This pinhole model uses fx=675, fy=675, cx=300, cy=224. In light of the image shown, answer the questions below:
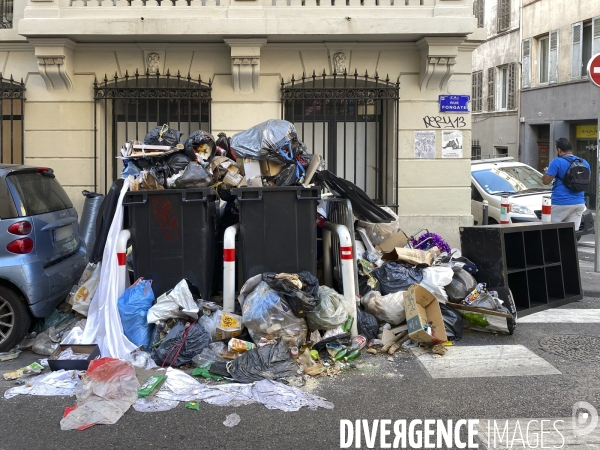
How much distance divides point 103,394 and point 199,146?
111 inches

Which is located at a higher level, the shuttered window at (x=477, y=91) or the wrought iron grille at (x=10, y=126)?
the shuttered window at (x=477, y=91)

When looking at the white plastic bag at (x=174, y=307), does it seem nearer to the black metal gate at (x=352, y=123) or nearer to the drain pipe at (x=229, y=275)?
the drain pipe at (x=229, y=275)

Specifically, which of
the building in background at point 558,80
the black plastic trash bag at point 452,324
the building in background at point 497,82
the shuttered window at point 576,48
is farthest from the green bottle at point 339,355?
the building in background at point 497,82

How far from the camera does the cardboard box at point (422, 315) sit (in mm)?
5746

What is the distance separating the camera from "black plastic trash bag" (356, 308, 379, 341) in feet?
19.9

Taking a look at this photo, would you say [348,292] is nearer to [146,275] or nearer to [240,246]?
[240,246]

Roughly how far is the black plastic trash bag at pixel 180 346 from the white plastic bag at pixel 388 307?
5.11 ft

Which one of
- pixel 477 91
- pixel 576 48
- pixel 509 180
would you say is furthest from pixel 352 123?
pixel 477 91

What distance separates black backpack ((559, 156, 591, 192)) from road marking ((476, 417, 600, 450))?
5.94 metres

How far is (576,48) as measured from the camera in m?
21.8

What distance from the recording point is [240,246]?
20.2 feet

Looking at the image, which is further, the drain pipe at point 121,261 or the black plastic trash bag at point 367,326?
the black plastic trash bag at point 367,326

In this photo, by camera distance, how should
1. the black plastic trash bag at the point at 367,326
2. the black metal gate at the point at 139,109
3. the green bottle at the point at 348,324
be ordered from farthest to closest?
1. the black metal gate at the point at 139,109
2. the black plastic trash bag at the point at 367,326
3. the green bottle at the point at 348,324

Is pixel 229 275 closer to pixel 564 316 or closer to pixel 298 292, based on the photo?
pixel 298 292
